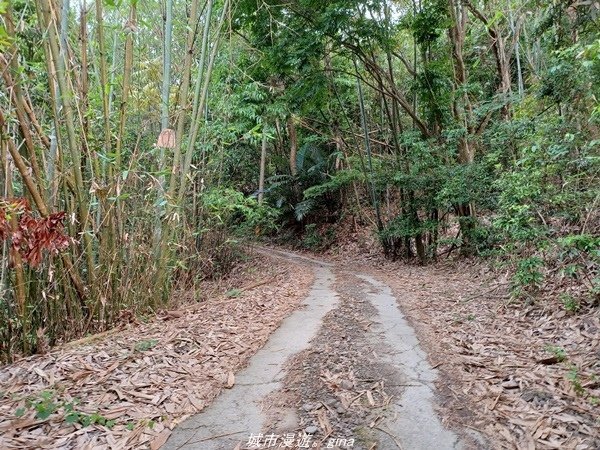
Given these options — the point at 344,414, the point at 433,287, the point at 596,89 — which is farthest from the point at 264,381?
the point at 596,89

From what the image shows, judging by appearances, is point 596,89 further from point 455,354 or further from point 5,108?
point 5,108

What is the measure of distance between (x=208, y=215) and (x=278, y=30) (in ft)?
11.3

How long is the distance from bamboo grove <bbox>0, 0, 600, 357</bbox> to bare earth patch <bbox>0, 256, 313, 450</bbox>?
565mm

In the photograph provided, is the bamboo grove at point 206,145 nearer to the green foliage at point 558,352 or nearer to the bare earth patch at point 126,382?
the bare earth patch at point 126,382

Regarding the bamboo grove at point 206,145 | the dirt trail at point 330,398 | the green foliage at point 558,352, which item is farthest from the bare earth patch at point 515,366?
the bamboo grove at point 206,145

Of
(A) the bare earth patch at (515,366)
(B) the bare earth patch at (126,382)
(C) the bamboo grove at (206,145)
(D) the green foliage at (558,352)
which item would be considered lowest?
(A) the bare earth patch at (515,366)

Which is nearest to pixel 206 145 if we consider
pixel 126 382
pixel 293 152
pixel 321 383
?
pixel 126 382

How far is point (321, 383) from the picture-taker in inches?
101

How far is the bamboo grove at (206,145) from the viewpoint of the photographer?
10.1 feet

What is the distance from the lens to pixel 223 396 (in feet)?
8.14

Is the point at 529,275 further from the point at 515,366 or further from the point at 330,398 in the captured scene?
the point at 330,398

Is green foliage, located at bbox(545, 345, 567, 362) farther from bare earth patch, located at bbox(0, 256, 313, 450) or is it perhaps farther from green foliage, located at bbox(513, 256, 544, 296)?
bare earth patch, located at bbox(0, 256, 313, 450)

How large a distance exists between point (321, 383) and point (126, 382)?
1.20m

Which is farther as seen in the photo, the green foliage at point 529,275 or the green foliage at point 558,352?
the green foliage at point 529,275
